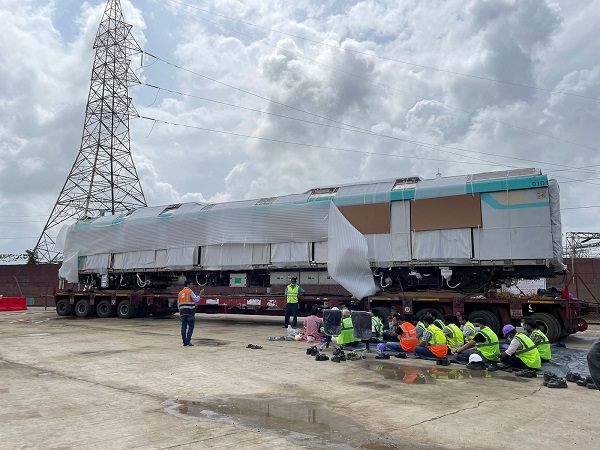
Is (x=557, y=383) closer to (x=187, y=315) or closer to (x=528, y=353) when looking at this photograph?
(x=528, y=353)

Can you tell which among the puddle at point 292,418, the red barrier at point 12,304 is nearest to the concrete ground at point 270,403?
the puddle at point 292,418

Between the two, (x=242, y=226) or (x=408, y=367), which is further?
(x=242, y=226)

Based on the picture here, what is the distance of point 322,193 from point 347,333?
20.5ft

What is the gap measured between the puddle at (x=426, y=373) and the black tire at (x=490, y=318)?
3.78m

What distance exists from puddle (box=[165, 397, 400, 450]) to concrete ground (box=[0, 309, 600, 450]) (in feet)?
0.04

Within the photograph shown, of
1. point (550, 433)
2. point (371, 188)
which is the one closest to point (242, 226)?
point (371, 188)

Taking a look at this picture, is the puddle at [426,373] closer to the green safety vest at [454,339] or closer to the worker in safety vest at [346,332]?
the green safety vest at [454,339]

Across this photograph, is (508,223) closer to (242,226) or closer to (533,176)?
(533,176)

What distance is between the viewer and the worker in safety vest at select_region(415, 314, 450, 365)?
9.20 metres

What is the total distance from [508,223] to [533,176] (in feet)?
4.55

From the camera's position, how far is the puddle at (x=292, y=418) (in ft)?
15.0

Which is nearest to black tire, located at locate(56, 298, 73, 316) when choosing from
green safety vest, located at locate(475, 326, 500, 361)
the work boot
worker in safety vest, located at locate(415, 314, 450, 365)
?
worker in safety vest, located at locate(415, 314, 450, 365)

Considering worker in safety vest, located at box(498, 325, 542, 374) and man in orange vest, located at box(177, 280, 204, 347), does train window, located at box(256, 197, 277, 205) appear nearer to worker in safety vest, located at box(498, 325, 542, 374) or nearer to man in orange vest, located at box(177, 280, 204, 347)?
man in orange vest, located at box(177, 280, 204, 347)

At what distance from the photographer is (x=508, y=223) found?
41.1 ft
